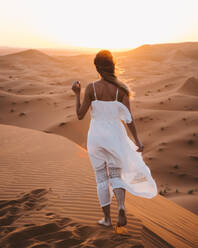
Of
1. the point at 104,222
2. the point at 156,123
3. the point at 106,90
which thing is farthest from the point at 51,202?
the point at 156,123

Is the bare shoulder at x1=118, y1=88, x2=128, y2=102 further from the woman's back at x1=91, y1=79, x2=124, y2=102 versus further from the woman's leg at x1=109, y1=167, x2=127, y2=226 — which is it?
the woman's leg at x1=109, y1=167, x2=127, y2=226

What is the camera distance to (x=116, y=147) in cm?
313

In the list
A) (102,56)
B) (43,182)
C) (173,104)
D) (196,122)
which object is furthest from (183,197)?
(173,104)

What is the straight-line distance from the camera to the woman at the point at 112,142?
3.05 m

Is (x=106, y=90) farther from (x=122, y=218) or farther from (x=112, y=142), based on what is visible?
(x=122, y=218)

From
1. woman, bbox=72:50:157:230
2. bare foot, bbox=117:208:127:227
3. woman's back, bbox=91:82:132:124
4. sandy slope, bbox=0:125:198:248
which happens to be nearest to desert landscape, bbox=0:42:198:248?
sandy slope, bbox=0:125:198:248

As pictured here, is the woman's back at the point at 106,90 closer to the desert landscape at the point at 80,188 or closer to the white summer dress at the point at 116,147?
the white summer dress at the point at 116,147

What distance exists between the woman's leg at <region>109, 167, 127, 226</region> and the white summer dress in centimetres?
4

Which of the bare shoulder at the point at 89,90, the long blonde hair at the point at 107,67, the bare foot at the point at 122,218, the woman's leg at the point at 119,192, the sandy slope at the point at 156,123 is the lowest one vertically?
the sandy slope at the point at 156,123

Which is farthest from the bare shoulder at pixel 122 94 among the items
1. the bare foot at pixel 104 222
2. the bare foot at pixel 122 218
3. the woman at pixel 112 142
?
the bare foot at pixel 104 222

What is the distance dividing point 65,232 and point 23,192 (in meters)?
1.77

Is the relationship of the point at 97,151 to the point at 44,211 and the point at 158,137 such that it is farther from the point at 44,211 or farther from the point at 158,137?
the point at 158,137

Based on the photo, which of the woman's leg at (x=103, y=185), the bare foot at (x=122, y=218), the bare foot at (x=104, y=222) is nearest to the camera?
the bare foot at (x=122, y=218)

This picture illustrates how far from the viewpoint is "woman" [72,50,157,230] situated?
10.0 ft
